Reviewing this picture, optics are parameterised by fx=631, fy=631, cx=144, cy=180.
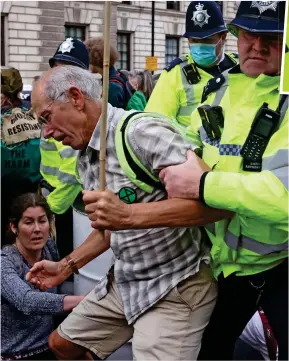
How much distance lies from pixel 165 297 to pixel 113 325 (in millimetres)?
338

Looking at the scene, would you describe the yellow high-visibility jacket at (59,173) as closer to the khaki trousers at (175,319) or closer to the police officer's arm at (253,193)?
the khaki trousers at (175,319)

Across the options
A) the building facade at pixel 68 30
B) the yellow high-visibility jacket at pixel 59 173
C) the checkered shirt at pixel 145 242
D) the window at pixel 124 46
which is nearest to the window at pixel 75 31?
the building facade at pixel 68 30

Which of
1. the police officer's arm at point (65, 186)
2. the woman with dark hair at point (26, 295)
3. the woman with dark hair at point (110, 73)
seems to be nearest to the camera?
the woman with dark hair at point (26, 295)

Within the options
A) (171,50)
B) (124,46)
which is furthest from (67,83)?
(124,46)

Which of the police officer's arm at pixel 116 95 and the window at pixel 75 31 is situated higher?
the window at pixel 75 31

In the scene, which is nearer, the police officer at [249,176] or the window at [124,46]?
the police officer at [249,176]

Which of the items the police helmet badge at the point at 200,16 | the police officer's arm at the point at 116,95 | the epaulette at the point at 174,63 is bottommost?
the police officer's arm at the point at 116,95

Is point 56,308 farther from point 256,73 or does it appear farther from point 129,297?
point 256,73

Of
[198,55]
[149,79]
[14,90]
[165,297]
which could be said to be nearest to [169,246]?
[165,297]

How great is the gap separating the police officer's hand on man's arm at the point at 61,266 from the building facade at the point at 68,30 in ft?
37.1

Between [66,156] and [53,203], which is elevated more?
[66,156]

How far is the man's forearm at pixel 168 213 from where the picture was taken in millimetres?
1880

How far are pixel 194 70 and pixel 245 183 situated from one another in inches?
88.7

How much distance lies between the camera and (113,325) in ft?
7.99
